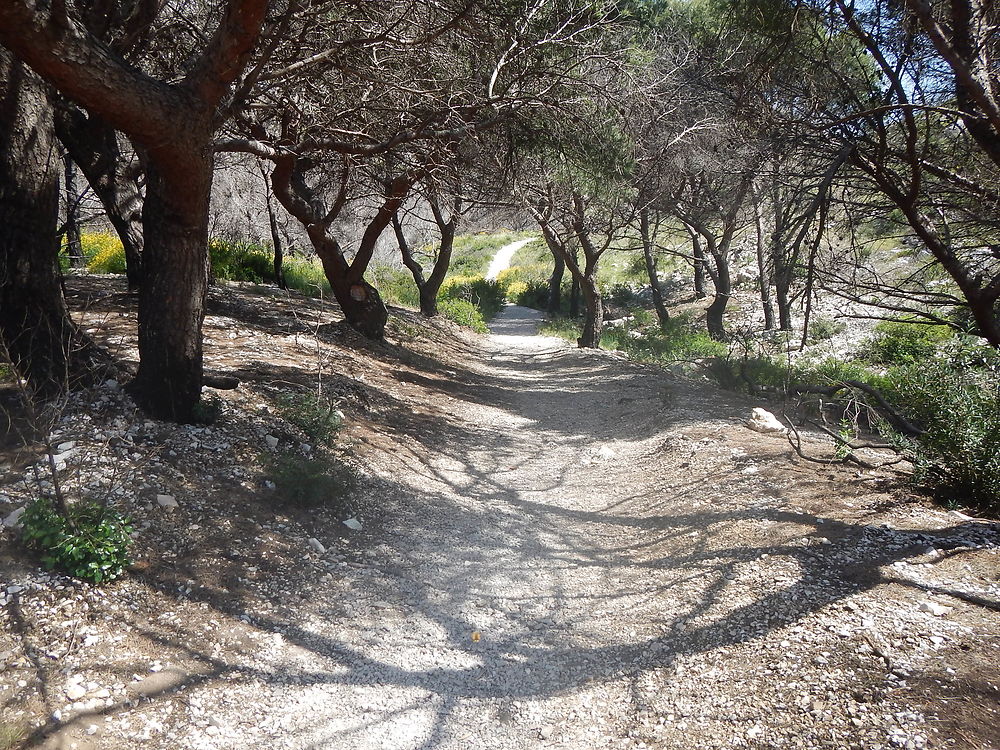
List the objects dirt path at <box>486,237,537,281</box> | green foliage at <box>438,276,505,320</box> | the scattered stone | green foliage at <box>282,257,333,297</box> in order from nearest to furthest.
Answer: the scattered stone → green foliage at <box>282,257,333,297</box> → green foliage at <box>438,276,505,320</box> → dirt path at <box>486,237,537,281</box>

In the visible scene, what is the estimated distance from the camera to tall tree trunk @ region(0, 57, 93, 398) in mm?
4734

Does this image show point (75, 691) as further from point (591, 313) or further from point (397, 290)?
point (397, 290)

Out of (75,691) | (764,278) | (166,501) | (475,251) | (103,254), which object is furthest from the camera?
(475,251)

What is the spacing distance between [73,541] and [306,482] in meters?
1.79

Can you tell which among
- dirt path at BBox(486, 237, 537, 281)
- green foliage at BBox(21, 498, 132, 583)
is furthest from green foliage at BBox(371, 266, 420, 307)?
dirt path at BBox(486, 237, 537, 281)

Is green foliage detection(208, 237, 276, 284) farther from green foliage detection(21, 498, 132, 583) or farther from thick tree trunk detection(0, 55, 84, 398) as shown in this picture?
green foliage detection(21, 498, 132, 583)

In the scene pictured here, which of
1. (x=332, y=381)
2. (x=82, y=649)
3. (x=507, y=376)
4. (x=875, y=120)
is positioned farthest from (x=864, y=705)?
(x=507, y=376)

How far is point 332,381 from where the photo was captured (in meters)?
8.21

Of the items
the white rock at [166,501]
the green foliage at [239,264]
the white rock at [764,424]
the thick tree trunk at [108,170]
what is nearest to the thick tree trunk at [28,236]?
the white rock at [166,501]

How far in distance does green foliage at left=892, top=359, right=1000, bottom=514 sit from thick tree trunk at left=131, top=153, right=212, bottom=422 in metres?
5.20

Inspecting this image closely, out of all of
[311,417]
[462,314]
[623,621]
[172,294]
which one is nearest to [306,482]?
[311,417]

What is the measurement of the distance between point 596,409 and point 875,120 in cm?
579

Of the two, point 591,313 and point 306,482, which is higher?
point 591,313

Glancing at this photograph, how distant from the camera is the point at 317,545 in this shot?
184 inches
